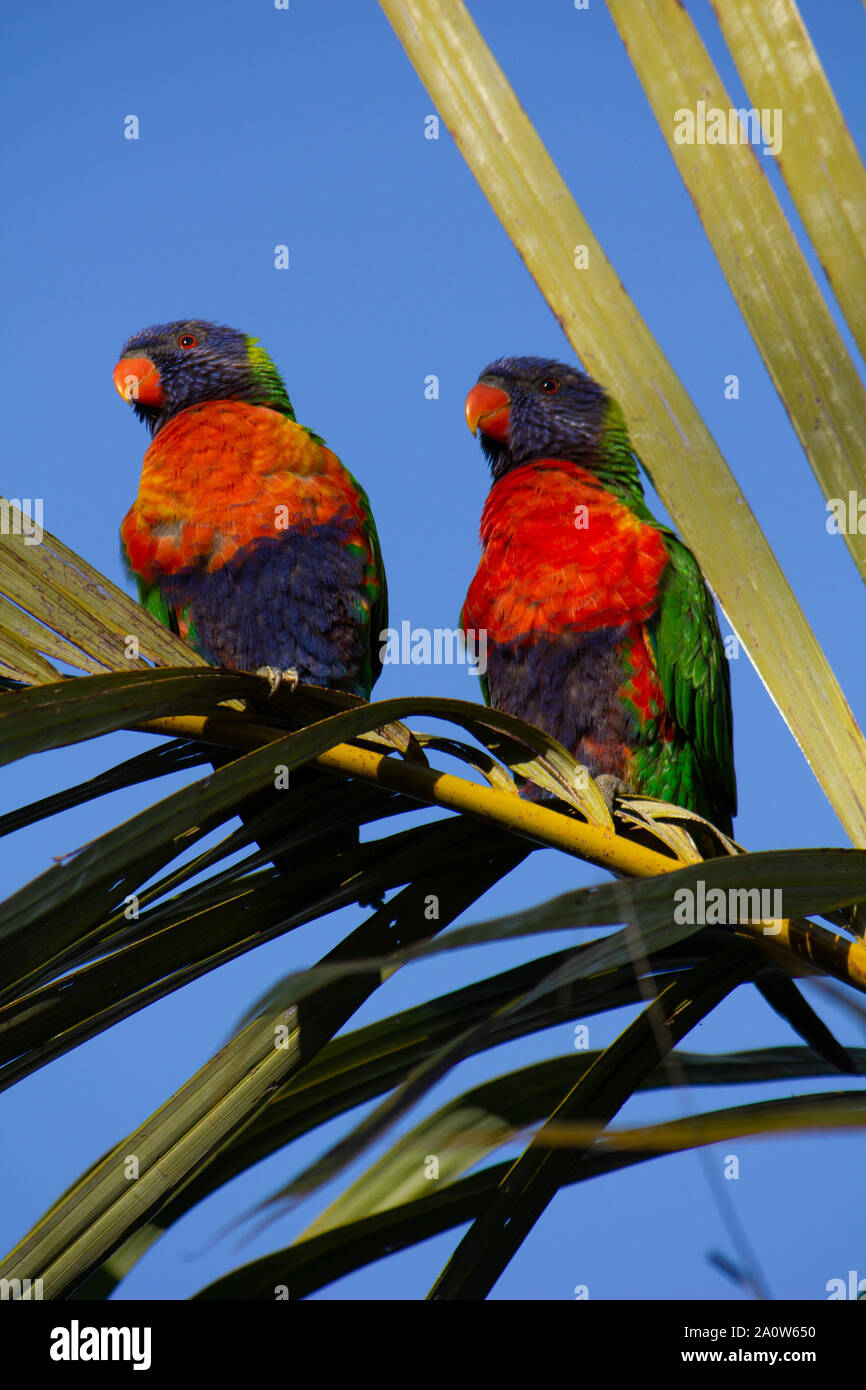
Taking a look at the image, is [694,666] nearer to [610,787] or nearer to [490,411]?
[610,787]

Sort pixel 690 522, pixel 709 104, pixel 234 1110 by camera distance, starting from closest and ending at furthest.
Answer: pixel 234 1110 < pixel 709 104 < pixel 690 522

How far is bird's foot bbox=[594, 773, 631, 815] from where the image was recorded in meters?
1.64

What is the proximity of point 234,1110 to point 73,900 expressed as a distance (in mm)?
349

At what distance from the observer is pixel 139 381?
3951 mm

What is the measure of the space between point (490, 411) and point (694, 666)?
1249mm

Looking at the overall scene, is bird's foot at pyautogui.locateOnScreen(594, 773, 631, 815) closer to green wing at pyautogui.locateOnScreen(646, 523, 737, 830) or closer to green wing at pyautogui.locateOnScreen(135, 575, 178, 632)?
green wing at pyautogui.locateOnScreen(646, 523, 737, 830)

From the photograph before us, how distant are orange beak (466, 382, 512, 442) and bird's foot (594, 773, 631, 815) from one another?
53.2 inches

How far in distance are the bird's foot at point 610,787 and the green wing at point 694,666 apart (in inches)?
10.2

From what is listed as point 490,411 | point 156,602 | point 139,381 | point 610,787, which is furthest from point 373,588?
point 139,381

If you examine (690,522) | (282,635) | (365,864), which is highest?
(282,635)
